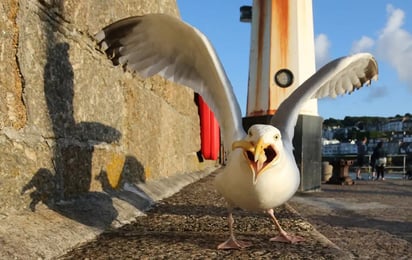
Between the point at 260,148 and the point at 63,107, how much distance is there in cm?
100

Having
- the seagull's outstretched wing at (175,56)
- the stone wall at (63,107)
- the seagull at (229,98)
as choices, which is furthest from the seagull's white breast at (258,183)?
the stone wall at (63,107)

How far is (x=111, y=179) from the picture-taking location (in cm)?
300

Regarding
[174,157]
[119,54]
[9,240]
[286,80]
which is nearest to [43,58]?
[119,54]

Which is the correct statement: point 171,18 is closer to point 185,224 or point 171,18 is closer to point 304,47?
point 185,224

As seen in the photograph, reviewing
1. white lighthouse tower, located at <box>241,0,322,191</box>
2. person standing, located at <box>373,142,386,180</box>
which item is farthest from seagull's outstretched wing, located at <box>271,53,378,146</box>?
person standing, located at <box>373,142,386,180</box>

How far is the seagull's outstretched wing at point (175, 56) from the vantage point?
252 cm

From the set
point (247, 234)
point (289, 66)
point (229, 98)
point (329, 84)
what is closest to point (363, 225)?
point (329, 84)

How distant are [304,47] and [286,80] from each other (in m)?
0.48

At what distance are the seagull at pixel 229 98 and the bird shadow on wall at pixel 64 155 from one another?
13.2 inches

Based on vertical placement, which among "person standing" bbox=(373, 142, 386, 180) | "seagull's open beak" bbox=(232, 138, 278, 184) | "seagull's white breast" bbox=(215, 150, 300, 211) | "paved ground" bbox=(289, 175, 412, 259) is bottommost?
"person standing" bbox=(373, 142, 386, 180)

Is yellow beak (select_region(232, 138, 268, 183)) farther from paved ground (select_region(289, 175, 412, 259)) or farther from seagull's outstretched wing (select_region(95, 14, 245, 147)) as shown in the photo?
paved ground (select_region(289, 175, 412, 259))

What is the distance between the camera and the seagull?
2.05 meters

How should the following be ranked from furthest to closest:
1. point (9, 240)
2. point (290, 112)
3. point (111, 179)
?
point (111, 179) → point (290, 112) → point (9, 240)

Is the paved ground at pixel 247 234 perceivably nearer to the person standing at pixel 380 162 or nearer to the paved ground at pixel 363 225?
the paved ground at pixel 363 225
